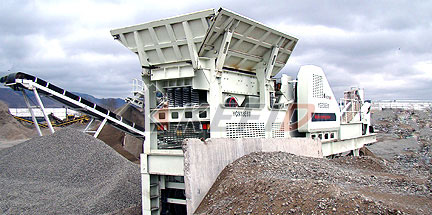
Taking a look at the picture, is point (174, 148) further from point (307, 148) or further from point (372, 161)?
point (372, 161)

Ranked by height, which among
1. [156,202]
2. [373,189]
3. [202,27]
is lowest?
[156,202]

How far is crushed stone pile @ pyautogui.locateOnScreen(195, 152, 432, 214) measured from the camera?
395 cm

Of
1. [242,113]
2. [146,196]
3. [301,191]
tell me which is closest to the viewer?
[301,191]

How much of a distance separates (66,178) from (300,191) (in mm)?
7723

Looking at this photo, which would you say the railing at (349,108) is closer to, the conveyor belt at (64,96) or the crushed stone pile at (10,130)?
the conveyor belt at (64,96)

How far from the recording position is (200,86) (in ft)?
22.7

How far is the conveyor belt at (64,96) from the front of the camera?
13523 mm

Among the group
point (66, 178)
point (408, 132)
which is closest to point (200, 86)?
point (66, 178)

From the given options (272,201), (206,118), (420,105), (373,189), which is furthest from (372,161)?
(420,105)

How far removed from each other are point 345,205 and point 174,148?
4.19 meters

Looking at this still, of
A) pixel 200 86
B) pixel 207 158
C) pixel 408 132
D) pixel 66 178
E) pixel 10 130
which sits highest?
pixel 200 86

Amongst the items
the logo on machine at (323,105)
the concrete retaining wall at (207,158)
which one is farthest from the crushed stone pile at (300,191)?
the logo on machine at (323,105)

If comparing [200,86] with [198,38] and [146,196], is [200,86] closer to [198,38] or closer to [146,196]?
[198,38]

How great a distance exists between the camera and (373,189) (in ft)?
16.3
